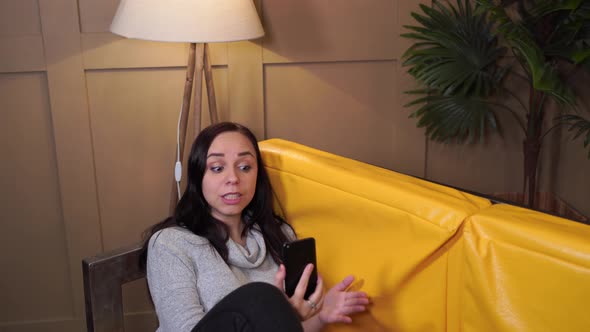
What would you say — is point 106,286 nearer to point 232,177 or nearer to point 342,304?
point 232,177

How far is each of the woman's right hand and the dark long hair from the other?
23 cm

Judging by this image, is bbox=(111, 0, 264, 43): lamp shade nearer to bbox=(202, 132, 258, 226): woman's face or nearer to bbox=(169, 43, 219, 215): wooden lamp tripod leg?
bbox=(169, 43, 219, 215): wooden lamp tripod leg

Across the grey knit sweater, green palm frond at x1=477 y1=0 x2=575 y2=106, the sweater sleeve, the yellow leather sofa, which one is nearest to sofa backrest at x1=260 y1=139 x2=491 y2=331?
the yellow leather sofa

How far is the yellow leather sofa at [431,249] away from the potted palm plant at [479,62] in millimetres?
903

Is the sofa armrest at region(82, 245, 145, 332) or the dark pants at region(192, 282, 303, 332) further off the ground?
the dark pants at region(192, 282, 303, 332)

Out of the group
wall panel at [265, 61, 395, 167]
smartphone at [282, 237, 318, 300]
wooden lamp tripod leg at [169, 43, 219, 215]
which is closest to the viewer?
smartphone at [282, 237, 318, 300]

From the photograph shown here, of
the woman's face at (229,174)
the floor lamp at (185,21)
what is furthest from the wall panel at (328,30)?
the woman's face at (229,174)

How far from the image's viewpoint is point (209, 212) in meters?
1.58

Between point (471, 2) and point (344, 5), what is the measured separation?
53cm

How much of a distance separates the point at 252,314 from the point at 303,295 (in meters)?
0.22

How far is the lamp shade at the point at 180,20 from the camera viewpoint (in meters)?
1.77

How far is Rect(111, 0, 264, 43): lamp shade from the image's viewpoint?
1.77 m

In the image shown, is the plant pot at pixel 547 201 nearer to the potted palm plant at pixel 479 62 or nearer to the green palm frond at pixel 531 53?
the potted palm plant at pixel 479 62

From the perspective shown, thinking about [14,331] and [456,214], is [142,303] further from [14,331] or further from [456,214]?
[456,214]
